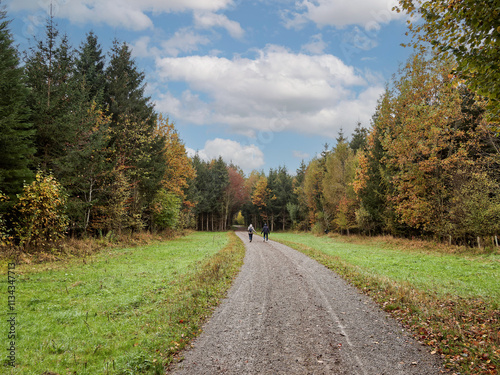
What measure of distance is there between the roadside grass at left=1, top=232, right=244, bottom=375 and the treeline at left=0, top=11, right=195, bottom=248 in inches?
165

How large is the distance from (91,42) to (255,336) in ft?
105

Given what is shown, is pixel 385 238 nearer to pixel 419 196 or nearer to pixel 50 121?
pixel 419 196

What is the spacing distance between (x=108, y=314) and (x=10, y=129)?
12.2 meters

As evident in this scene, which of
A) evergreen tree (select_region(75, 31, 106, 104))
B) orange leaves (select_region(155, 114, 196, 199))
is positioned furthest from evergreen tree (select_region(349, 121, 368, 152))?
evergreen tree (select_region(75, 31, 106, 104))

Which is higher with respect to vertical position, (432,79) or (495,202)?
(432,79)

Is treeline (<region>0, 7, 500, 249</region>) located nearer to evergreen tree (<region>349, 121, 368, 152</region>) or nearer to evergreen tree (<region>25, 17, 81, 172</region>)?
evergreen tree (<region>25, 17, 81, 172</region>)

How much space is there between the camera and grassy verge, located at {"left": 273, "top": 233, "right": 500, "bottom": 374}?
479cm

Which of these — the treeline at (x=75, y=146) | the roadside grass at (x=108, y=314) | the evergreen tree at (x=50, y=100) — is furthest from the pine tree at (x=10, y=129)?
the roadside grass at (x=108, y=314)

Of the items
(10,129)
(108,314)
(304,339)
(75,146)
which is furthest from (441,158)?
(10,129)

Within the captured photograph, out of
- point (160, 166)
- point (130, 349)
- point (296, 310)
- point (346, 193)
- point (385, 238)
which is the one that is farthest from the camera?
point (346, 193)

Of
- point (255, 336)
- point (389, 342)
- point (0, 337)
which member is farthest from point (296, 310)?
point (0, 337)

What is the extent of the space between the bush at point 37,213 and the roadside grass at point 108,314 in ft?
8.35

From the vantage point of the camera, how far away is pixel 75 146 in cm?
1806

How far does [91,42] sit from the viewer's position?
26.2 metres
